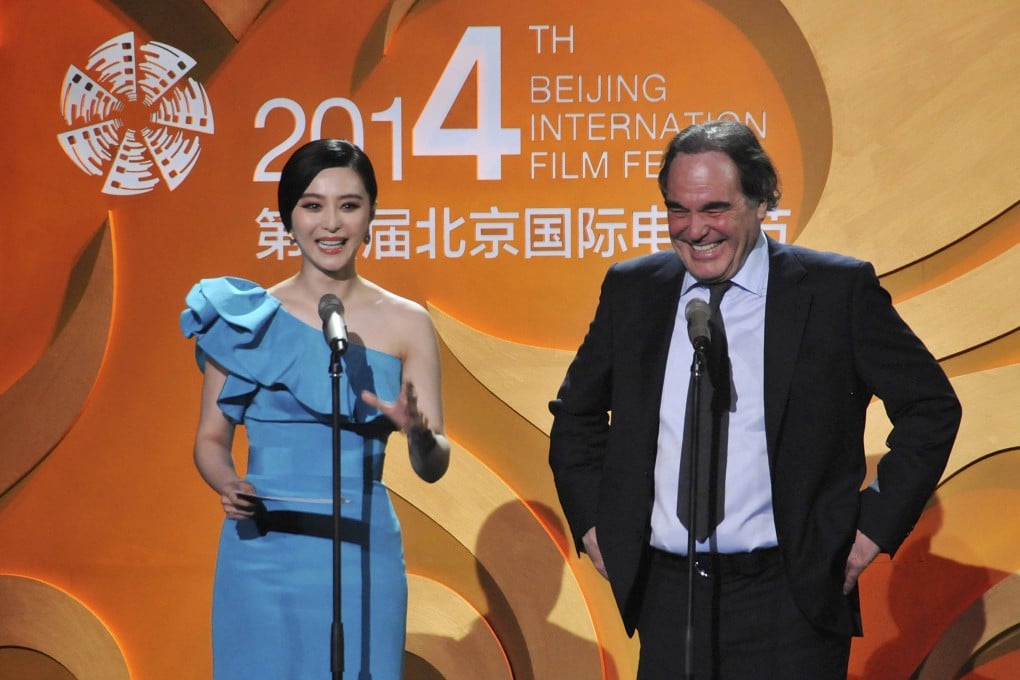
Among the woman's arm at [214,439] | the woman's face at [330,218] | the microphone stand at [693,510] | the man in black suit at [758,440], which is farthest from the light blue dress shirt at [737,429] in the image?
the woman's arm at [214,439]

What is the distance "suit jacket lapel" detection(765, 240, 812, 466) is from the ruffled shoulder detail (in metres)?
1.00

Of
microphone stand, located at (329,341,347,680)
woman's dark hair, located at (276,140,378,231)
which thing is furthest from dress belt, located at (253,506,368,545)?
woman's dark hair, located at (276,140,378,231)

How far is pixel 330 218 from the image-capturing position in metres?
3.19

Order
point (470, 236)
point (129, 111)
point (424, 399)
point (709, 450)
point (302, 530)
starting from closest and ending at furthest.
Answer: point (709, 450) → point (302, 530) → point (424, 399) → point (470, 236) → point (129, 111)

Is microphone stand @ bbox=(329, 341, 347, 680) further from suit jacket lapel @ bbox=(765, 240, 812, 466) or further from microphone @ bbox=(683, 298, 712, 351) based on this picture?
suit jacket lapel @ bbox=(765, 240, 812, 466)

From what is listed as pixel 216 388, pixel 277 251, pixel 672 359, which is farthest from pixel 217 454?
pixel 277 251

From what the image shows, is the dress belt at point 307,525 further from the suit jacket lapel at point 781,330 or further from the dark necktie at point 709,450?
the suit jacket lapel at point 781,330

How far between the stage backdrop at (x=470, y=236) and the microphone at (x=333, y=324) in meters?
1.63

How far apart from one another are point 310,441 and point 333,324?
1.73 feet

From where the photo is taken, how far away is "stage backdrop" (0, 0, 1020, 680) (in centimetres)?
425

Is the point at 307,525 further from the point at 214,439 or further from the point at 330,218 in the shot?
the point at 330,218

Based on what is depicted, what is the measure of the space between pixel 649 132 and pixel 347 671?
222 cm

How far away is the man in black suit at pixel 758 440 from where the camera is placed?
2.67m

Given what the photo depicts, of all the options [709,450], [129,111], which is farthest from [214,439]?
[129,111]
